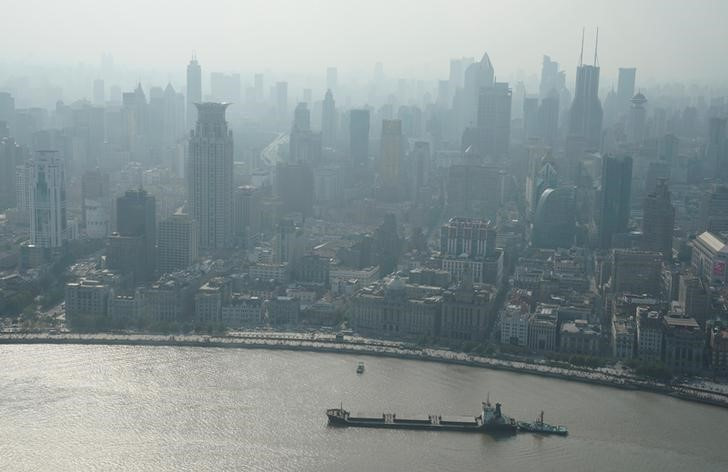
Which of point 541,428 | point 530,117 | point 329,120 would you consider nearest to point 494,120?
point 530,117

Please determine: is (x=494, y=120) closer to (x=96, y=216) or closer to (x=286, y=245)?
(x=96, y=216)

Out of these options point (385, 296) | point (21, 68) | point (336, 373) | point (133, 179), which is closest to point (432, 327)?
point (385, 296)

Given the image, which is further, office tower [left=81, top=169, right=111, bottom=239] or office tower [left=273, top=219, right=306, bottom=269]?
office tower [left=81, top=169, right=111, bottom=239]

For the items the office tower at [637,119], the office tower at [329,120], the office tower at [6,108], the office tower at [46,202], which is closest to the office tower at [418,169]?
the office tower at [329,120]

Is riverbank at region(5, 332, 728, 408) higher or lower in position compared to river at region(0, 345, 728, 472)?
higher

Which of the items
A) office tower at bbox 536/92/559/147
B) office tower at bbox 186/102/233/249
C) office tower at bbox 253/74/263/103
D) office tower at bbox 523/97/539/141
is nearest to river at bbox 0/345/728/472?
office tower at bbox 186/102/233/249

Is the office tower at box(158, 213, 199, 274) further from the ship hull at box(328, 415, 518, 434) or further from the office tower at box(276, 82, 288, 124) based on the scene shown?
the office tower at box(276, 82, 288, 124)

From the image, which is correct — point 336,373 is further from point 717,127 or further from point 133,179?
point 717,127
